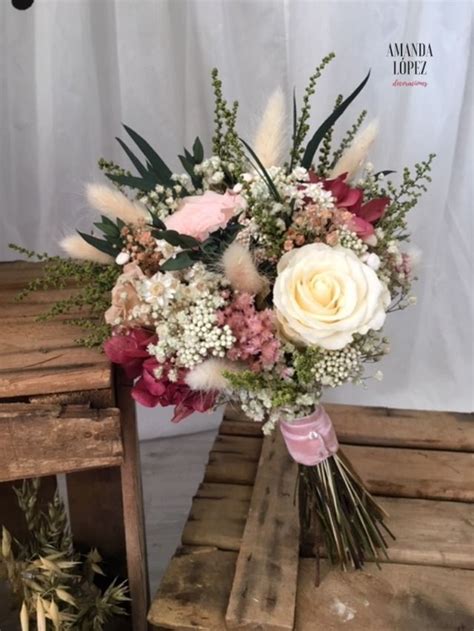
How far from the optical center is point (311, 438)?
0.76m

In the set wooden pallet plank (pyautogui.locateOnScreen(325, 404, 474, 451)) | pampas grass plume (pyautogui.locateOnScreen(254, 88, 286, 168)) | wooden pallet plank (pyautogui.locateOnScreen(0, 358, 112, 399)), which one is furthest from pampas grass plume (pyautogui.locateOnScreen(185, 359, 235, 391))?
wooden pallet plank (pyautogui.locateOnScreen(325, 404, 474, 451))

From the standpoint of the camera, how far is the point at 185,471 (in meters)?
1.38

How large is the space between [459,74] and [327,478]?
708 millimetres

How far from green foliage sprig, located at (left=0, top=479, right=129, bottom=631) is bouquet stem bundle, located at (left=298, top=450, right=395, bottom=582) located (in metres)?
0.25

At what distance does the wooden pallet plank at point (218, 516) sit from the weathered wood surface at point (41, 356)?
27 cm

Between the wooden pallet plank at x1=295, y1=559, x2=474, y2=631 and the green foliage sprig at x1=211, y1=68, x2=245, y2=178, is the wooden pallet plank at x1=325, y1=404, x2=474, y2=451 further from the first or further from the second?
the green foliage sprig at x1=211, y1=68, x2=245, y2=178

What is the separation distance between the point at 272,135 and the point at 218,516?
19.1 inches

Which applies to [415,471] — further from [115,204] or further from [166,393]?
[115,204]

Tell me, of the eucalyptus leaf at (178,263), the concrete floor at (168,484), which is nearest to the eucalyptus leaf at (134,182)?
the eucalyptus leaf at (178,263)

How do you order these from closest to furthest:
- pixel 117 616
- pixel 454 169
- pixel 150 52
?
pixel 117 616 < pixel 150 52 < pixel 454 169

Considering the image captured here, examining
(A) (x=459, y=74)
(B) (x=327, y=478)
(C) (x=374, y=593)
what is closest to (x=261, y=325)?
(B) (x=327, y=478)

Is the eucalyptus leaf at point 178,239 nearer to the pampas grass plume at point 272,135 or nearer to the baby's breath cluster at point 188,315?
the baby's breath cluster at point 188,315

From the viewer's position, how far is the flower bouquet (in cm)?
63

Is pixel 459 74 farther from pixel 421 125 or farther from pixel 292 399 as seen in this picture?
pixel 292 399
